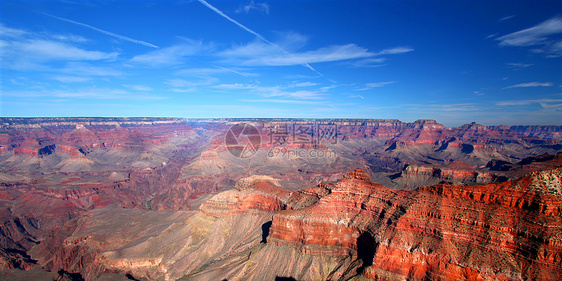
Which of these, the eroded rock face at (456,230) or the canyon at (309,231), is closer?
the eroded rock face at (456,230)

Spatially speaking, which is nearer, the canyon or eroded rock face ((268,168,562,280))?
eroded rock face ((268,168,562,280))

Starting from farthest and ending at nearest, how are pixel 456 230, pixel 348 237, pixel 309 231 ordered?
pixel 309 231, pixel 348 237, pixel 456 230

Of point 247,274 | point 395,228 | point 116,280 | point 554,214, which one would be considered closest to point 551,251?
point 554,214

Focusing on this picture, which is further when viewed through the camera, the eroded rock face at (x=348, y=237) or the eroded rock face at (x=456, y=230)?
the eroded rock face at (x=348, y=237)

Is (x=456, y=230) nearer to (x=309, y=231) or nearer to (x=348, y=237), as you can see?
(x=348, y=237)

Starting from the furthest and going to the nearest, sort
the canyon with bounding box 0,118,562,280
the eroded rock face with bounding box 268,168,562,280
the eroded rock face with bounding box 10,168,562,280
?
the canyon with bounding box 0,118,562,280
the eroded rock face with bounding box 10,168,562,280
the eroded rock face with bounding box 268,168,562,280

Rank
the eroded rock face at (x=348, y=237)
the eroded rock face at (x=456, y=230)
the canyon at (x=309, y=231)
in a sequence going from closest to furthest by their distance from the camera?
1. the eroded rock face at (x=456, y=230)
2. the eroded rock face at (x=348, y=237)
3. the canyon at (x=309, y=231)

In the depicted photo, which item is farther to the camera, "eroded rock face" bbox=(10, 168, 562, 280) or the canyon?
the canyon

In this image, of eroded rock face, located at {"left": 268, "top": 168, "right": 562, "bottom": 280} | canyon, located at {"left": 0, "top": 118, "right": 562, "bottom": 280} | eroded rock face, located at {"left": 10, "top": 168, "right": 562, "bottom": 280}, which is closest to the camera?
eroded rock face, located at {"left": 268, "top": 168, "right": 562, "bottom": 280}

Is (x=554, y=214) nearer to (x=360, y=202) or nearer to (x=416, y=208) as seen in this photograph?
(x=416, y=208)

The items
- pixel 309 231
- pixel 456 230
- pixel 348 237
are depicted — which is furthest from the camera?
pixel 309 231

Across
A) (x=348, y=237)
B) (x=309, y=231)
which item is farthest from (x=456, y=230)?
(x=309, y=231)

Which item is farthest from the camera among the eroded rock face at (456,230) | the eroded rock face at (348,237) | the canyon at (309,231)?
the canyon at (309,231)
